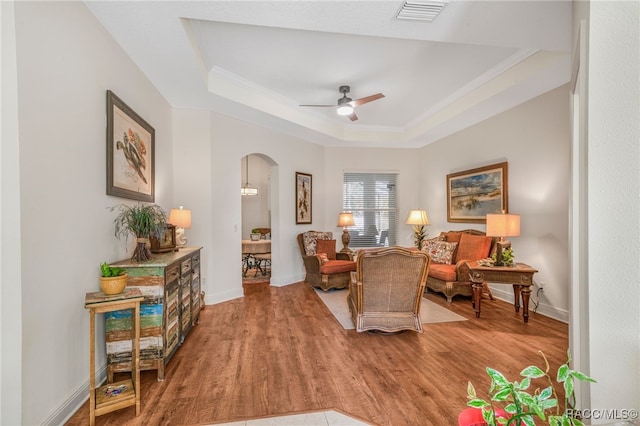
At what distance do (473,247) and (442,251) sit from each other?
531 mm

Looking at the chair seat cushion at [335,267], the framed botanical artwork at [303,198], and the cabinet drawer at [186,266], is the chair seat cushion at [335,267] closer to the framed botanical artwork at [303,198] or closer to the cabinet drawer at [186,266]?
the framed botanical artwork at [303,198]

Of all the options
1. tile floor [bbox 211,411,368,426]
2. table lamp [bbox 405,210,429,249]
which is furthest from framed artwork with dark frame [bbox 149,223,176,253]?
table lamp [bbox 405,210,429,249]

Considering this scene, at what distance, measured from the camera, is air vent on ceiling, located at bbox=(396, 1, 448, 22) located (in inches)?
88.7

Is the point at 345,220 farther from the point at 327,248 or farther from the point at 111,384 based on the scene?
the point at 111,384

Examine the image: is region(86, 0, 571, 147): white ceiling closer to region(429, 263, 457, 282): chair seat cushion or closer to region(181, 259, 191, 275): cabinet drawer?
region(181, 259, 191, 275): cabinet drawer

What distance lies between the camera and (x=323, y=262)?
17.9ft

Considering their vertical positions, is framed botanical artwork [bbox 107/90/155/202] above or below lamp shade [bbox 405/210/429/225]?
above

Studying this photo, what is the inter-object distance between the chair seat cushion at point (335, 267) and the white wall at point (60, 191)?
3350mm

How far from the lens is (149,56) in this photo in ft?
9.90

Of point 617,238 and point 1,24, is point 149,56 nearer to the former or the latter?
point 1,24

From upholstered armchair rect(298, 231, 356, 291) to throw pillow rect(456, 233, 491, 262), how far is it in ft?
6.00

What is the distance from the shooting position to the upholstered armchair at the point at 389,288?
10.4 feet

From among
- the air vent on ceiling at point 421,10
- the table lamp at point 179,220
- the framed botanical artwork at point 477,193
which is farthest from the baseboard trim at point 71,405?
the framed botanical artwork at point 477,193

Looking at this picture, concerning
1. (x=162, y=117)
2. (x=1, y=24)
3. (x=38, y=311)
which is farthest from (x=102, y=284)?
(x=162, y=117)
